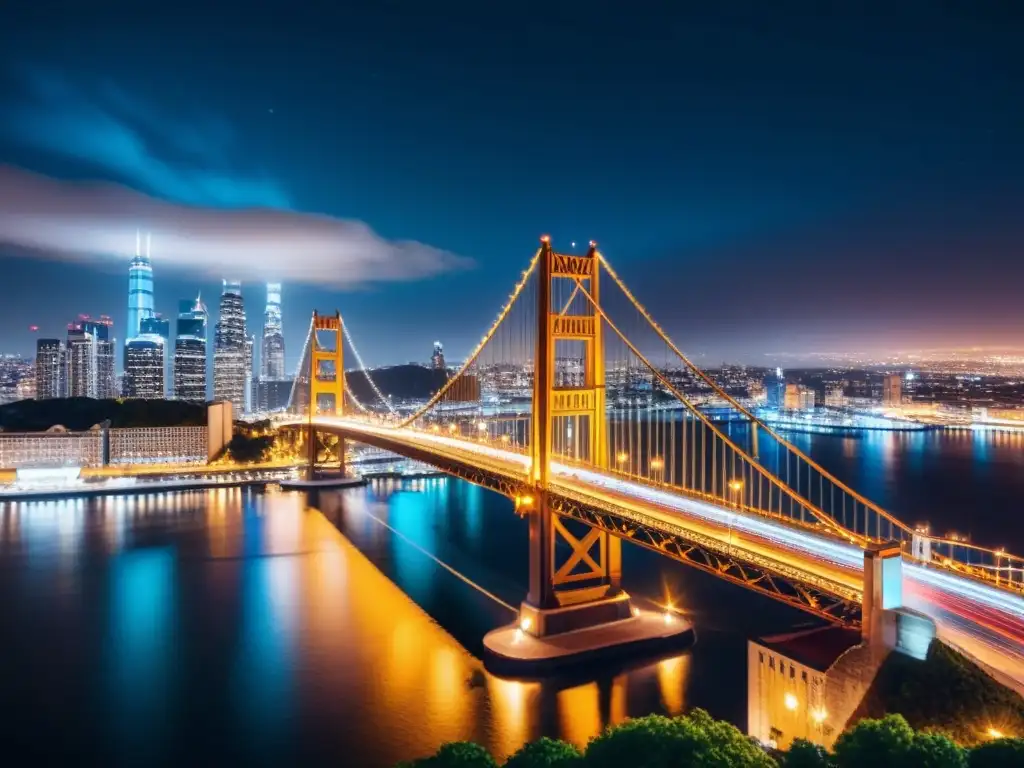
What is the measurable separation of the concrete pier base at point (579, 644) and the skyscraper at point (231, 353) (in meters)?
54.8

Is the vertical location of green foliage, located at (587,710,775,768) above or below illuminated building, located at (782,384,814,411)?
below

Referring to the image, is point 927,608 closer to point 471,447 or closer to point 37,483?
point 471,447

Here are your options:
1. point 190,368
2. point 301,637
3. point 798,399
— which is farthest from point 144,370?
point 301,637

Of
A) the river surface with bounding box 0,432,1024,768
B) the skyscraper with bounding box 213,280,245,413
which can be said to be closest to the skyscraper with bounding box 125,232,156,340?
the skyscraper with bounding box 213,280,245,413

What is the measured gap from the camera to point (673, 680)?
9.33m

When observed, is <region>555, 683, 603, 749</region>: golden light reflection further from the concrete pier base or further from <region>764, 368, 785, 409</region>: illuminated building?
<region>764, 368, 785, 409</region>: illuminated building

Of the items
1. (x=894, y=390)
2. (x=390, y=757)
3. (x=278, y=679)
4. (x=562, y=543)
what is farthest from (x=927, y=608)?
(x=894, y=390)

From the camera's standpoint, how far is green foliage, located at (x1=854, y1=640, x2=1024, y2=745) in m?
5.01

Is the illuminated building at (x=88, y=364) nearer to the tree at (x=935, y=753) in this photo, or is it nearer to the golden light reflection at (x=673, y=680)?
the golden light reflection at (x=673, y=680)

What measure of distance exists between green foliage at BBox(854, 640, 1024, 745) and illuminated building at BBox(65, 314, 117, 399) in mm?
58596

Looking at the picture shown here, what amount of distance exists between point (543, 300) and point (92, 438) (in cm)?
2565

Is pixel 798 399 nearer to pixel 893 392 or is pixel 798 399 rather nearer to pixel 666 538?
pixel 893 392

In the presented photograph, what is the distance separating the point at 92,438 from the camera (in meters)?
29.3

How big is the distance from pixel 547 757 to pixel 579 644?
5.07 meters
